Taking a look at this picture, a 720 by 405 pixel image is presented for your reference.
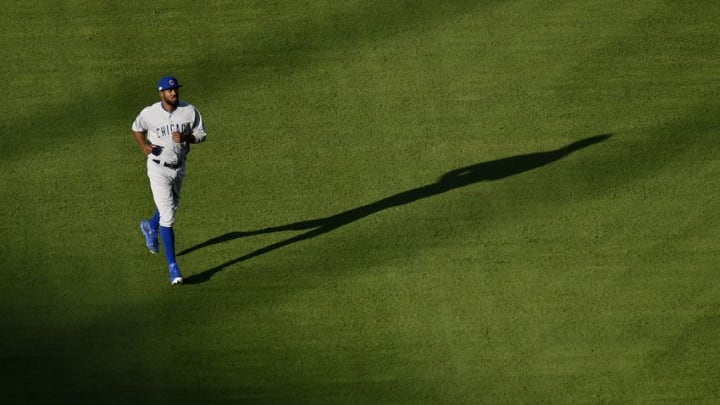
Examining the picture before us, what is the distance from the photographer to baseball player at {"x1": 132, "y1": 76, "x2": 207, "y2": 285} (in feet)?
32.7

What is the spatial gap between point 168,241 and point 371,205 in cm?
197

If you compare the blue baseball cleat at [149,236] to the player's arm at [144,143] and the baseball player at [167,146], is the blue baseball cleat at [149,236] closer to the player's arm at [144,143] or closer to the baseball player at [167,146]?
the baseball player at [167,146]

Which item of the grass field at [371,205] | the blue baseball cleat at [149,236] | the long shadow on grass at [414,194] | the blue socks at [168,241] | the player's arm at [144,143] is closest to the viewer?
the grass field at [371,205]

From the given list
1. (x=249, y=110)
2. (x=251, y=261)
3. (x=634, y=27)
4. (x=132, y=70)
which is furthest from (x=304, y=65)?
(x=634, y=27)

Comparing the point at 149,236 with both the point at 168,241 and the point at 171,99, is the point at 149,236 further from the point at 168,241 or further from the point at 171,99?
the point at 171,99

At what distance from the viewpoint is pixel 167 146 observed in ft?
32.8

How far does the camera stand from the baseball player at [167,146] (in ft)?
32.7

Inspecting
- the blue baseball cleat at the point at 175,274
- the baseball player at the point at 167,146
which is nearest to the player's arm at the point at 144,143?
the baseball player at the point at 167,146

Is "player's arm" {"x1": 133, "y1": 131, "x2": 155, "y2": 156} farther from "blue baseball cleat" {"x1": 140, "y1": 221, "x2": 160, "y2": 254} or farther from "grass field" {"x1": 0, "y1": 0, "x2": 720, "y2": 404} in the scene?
"grass field" {"x1": 0, "y1": 0, "x2": 720, "y2": 404}

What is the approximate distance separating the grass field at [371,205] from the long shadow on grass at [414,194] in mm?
29

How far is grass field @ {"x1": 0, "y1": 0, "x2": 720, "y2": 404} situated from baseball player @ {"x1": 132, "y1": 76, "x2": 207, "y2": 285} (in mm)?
502

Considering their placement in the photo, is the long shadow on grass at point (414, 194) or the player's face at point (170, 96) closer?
the player's face at point (170, 96)

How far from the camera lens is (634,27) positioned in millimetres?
12734

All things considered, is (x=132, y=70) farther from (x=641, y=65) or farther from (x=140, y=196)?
(x=641, y=65)
